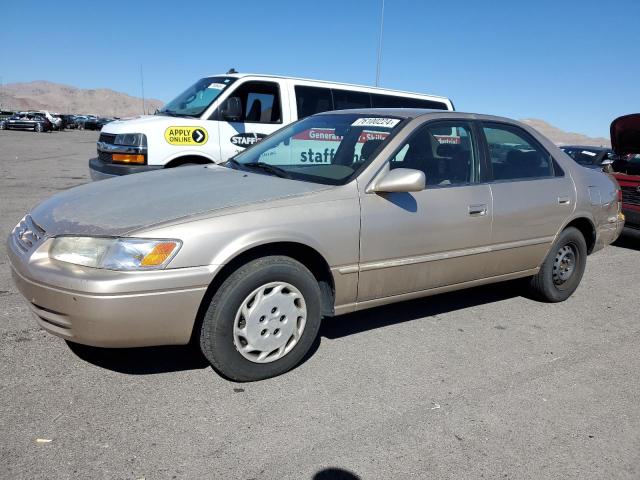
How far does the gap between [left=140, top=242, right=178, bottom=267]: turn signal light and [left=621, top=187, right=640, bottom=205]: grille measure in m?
7.20

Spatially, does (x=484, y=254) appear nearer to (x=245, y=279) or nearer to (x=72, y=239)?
(x=245, y=279)

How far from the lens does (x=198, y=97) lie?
7.43 metres

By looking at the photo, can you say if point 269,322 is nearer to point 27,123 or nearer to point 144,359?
point 144,359

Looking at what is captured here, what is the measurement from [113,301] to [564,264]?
3884mm

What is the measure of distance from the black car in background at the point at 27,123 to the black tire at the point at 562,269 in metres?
41.9

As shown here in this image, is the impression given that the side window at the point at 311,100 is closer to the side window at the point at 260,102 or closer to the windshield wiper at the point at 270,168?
the side window at the point at 260,102

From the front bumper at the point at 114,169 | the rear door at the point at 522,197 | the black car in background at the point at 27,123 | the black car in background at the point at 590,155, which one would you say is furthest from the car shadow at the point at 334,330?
the black car in background at the point at 27,123

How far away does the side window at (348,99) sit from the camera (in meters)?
8.03

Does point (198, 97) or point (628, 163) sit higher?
point (198, 97)

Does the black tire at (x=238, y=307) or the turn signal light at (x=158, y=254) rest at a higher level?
the turn signal light at (x=158, y=254)

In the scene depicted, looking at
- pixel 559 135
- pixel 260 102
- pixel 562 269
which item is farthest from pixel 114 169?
pixel 559 135

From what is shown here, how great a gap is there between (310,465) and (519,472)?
0.94m

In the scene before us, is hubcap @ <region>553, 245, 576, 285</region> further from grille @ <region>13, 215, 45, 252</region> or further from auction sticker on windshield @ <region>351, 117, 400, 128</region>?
grille @ <region>13, 215, 45, 252</region>

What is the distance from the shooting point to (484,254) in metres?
4.03
